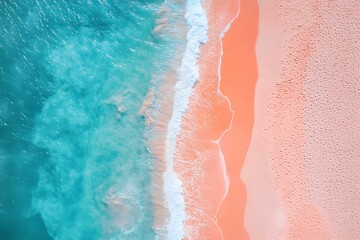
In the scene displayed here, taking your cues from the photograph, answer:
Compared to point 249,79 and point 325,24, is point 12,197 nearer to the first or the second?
point 249,79

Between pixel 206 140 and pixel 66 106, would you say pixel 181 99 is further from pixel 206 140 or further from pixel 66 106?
pixel 66 106

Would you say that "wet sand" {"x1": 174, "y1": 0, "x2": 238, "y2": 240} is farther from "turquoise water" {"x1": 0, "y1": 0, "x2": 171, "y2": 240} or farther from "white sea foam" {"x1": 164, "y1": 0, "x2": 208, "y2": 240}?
"turquoise water" {"x1": 0, "y1": 0, "x2": 171, "y2": 240}

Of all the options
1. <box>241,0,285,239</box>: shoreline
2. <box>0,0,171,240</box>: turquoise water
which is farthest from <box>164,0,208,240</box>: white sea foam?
<box>241,0,285,239</box>: shoreline

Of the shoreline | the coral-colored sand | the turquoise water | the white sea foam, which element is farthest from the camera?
the turquoise water

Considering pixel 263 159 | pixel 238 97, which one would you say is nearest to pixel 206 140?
pixel 238 97

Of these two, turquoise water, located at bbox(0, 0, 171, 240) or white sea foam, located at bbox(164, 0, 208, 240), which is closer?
white sea foam, located at bbox(164, 0, 208, 240)

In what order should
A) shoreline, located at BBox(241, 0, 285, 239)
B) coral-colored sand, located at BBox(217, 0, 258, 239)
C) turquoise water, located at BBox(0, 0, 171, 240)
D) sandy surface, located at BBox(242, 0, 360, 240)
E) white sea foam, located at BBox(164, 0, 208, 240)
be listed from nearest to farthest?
sandy surface, located at BBox(242, 0, 360, 240), shoreline, located at BBox(241, 0, 285, 239), coral-colored sand, located at BBox(217, 0, 258, 239), white sea foam, located at BBox(164, 0, 208, 240), turquoise water, located at BBox(0, 0, 171, 240)
